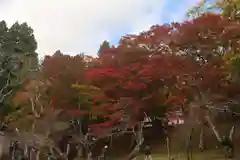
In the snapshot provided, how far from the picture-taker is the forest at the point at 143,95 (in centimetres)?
1944

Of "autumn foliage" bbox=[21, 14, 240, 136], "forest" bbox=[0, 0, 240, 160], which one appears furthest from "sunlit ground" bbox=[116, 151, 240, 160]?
"autumn foliage" bbox=[21, 14, 240, 136]

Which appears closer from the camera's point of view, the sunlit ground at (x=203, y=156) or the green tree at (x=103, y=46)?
the sunlit ground at (x=203, y=156)

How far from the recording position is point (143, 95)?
22188mm

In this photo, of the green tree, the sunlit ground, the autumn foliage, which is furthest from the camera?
the green tree

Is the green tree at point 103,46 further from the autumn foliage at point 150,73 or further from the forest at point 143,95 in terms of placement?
the autumn foliage at point 150,73

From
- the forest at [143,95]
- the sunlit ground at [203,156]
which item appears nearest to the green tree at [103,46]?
the forest at [143,95]

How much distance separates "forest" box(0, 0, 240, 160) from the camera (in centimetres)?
1944

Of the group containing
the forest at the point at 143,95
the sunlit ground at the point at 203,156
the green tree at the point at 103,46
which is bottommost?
the sunlit ground at the point at 203,156

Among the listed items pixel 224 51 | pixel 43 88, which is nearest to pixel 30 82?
pixel 43 88

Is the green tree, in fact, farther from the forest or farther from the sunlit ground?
the sunlit ground

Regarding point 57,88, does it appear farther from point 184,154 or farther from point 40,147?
point 184,154

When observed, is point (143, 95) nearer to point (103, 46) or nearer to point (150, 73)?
point (150, 73)

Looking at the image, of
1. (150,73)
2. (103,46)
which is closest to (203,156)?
(150,73)

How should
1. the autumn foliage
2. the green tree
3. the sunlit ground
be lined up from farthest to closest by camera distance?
the green tree, the autumn foliage, the sunlit ground
